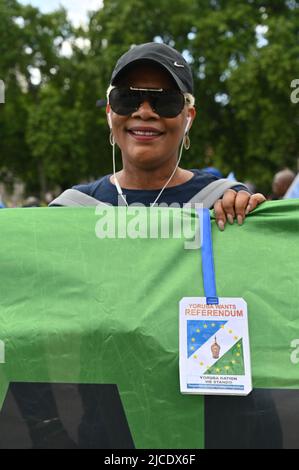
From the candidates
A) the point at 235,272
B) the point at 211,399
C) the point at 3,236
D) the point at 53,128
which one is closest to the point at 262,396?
the point at 211,399

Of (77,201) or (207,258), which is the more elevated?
(77,201)

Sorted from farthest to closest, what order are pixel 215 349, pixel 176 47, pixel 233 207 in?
pixel 176 47, pixel 233 207, pixel 215 349

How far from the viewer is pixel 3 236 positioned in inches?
Answer: 83.1

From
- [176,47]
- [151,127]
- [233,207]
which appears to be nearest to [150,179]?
[151,127]

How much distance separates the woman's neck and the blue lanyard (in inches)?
10.6

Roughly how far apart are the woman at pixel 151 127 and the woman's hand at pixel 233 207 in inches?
0.9

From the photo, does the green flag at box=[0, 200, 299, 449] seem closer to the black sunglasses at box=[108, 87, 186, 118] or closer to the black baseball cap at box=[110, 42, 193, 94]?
the black sunglasses at box=[108, 87, 186, 118]

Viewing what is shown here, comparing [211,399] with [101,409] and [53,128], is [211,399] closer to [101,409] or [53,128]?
[101,409]

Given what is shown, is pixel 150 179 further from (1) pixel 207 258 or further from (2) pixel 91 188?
(1) pixel 207 258

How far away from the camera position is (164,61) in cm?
217

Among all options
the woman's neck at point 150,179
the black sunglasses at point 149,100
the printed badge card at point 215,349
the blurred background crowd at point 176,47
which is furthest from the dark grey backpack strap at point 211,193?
the blurred background crowd at point 176,47

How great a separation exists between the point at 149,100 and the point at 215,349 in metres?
0.84

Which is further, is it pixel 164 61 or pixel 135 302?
pixel 164 61

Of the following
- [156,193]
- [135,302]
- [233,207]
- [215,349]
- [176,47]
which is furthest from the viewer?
[176,47]
